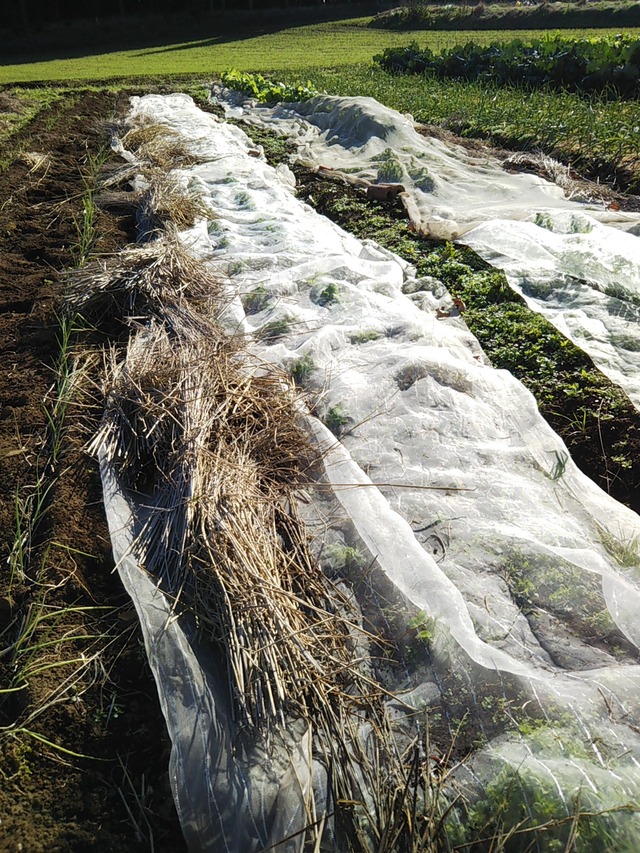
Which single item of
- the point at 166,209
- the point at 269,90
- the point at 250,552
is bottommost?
the point at 250,552

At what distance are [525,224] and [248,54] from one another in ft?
48.9

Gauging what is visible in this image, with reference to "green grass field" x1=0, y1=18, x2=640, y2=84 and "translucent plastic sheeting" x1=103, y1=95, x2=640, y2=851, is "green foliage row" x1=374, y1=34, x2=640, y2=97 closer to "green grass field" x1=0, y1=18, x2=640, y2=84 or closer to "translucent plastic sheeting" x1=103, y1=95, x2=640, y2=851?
"green grass field" x1=0, y1=18, x2=640, y2=84

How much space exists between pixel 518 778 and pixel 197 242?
362cm

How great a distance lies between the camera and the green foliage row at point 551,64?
7.84m

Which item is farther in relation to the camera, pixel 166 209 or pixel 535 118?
pixel 535 118

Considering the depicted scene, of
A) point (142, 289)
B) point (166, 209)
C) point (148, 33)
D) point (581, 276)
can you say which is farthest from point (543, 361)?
point (148, 33)

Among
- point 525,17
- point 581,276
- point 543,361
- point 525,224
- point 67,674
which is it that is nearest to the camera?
point 67,674

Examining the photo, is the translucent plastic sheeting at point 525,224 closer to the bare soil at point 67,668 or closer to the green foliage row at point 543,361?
the green foliage row at point 543,361

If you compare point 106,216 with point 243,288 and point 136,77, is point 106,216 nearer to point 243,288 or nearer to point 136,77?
point 243,288

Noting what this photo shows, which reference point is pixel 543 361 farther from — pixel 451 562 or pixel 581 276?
pixel 451 562

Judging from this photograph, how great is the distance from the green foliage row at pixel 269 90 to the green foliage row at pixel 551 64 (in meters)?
2.83

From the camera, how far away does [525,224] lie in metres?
4.05

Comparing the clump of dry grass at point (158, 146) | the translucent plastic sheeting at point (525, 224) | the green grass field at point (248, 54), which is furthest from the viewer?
the green grass field at point (248, 54)

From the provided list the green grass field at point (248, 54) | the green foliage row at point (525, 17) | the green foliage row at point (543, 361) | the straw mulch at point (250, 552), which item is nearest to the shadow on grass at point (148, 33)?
the green grass field at point (248, 54)
